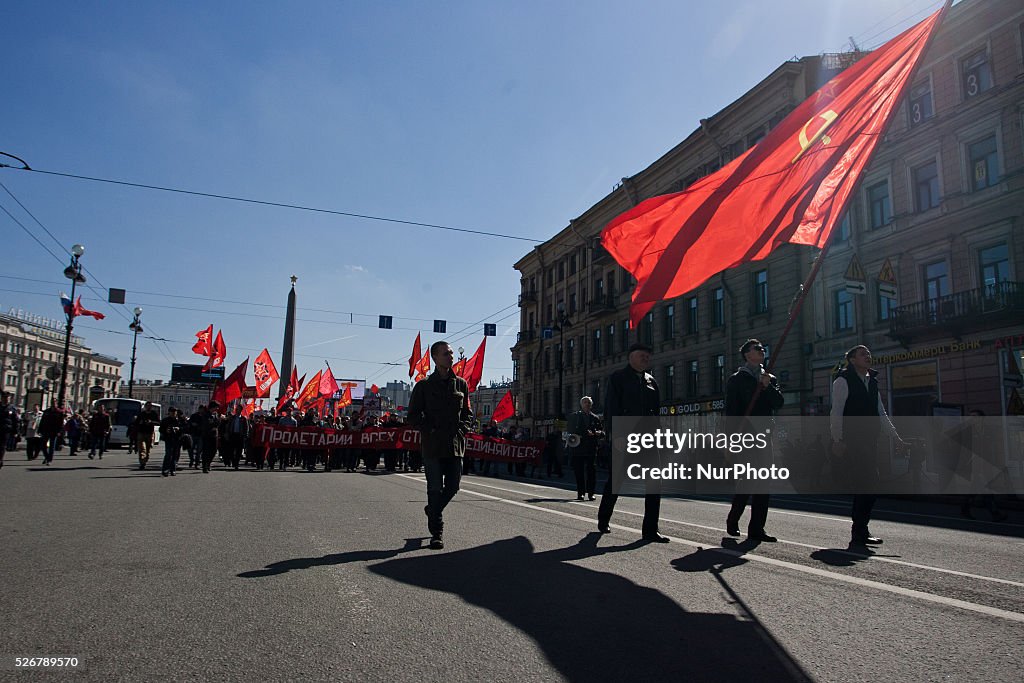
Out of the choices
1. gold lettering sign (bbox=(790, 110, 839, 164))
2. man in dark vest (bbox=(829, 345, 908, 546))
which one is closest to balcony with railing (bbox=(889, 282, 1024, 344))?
gold lettering sign (bbox=(790, 110, 839, 164))

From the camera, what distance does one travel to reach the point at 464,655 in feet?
10.2

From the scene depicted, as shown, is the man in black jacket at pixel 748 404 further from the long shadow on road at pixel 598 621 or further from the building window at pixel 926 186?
the building window at pixel 926 186

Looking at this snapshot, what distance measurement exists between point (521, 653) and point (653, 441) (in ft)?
12.8

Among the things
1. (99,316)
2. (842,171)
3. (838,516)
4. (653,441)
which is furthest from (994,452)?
(99,316)

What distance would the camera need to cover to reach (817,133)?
714 cm

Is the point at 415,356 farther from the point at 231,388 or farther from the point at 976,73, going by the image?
the point at 976,73

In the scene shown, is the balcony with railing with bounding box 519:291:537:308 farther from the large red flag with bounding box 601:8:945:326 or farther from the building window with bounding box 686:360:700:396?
the large red flag with bounding box 601:8:945:326

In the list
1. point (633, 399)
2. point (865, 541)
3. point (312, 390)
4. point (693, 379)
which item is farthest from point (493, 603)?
point (693, 379)

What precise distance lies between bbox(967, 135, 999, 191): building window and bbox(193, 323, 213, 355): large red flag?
30409mm

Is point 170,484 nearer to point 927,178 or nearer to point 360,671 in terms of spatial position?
point 360,671

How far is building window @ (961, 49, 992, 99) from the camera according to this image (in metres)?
22.9

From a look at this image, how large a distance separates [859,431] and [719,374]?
30140 mm

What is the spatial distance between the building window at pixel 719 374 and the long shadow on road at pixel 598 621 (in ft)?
103

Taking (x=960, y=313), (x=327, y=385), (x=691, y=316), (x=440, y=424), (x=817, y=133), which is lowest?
(x=440, y=424)
